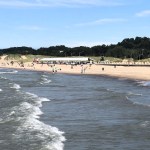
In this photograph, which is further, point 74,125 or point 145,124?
point 145,124

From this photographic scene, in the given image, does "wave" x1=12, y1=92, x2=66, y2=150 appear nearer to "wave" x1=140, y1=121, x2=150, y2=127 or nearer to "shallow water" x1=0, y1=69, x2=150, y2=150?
"shallow water" x1=0, y1=69, x2=150, y2=150

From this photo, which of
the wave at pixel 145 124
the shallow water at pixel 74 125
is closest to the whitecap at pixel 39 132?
the shallow water at pixel 74 125

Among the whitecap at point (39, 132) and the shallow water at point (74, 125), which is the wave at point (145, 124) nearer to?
the shallow water at point (74, 125)

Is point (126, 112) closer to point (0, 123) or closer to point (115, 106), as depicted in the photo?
point (115, 106)

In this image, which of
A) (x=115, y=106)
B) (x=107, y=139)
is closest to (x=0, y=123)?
(x=107, y=139)

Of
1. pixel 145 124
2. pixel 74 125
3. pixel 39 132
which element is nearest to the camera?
pixel 39 132

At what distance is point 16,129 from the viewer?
1140 inches

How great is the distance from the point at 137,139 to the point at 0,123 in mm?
9909

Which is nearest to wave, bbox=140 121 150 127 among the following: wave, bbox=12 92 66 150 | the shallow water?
the shallow water

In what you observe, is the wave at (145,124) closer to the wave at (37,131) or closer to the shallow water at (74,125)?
the shallow water at (74,125)

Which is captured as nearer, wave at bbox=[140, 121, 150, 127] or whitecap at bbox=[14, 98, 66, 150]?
whitecap at bbox=[14, 98, 66, 150]

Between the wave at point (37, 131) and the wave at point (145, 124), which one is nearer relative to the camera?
the wave at point (37, 131)

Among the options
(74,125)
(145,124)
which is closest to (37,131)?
(74,125)

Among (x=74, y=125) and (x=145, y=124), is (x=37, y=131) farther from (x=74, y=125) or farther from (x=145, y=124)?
(x=145, y=124)
